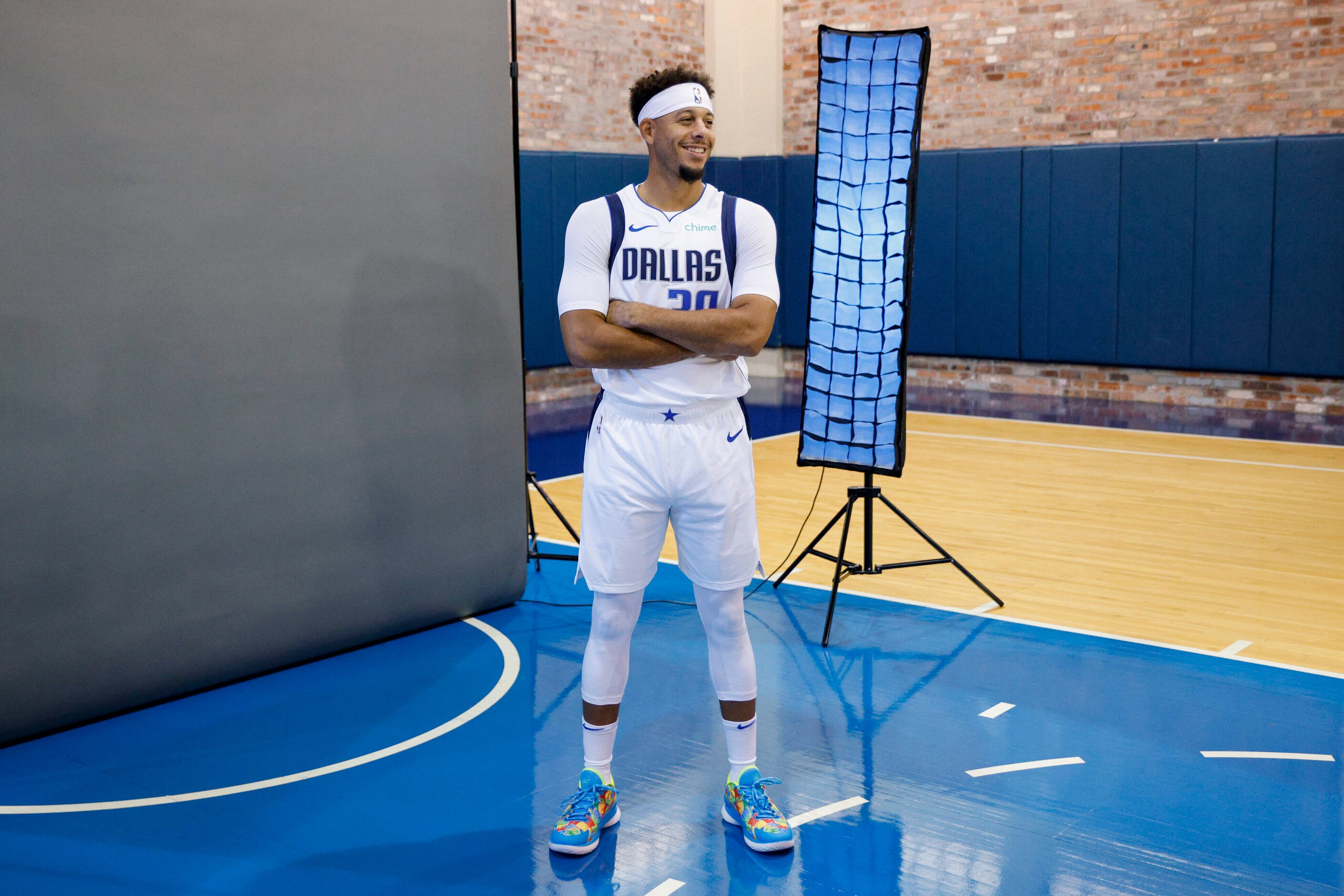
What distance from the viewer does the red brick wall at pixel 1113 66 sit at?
9211 mm

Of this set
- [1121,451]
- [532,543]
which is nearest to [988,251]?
[1121,451]

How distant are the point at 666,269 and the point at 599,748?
114 centimetres

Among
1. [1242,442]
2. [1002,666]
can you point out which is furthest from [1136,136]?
[1002,666]

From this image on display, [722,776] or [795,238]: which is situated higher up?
[795,238]

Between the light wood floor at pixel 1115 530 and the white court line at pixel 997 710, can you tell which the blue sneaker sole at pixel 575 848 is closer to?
the white court line at pixel 997 710

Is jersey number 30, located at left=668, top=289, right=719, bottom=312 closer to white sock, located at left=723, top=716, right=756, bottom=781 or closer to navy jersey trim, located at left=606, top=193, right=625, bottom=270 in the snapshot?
navy jersey trim, located at left=606, top=193, right=625, bottom=270

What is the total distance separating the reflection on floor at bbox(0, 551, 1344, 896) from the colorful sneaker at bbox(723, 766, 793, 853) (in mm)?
38

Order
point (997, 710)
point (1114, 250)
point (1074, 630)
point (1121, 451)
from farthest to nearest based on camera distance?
point (1114, 250) < point (1121, 451) < point (1074, 630) < point (997, 710)

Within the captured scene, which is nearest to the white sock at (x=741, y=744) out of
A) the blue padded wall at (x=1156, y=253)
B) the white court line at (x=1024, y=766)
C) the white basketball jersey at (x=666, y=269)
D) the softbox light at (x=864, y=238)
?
the white court line at (x=1024, y=766)

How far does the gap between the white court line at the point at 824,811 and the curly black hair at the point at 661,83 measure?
5.55 ft

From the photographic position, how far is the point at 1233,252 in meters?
9.49

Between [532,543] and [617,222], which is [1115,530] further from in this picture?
[617,222]

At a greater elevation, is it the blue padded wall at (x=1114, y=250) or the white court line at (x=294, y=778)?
the blue padded wall at (x=1114, y=250)

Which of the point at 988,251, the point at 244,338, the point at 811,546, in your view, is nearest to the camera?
the point at 244,338
